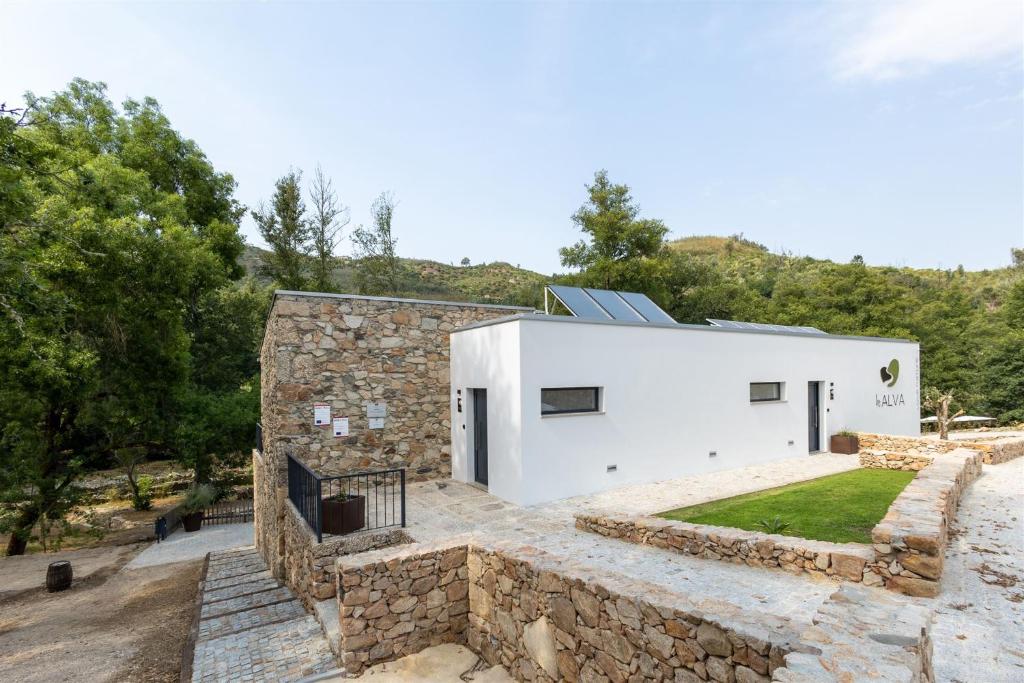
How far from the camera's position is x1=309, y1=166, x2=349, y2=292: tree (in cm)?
2342

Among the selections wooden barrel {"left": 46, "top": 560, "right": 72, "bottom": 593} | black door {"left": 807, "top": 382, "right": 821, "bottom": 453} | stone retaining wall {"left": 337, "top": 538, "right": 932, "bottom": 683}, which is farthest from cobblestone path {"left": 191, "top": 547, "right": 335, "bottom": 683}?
black door {"left": 807, "top": 382, "right": 821, "bottom": 453}

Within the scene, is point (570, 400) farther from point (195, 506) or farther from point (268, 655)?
point (195, 506)

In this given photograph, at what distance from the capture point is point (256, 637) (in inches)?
256

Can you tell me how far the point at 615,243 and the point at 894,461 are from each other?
15.2m

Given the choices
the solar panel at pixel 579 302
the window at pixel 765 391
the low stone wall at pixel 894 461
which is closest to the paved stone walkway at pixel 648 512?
the low stone wall at pixel 894 461

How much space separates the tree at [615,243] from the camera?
73.8 ft

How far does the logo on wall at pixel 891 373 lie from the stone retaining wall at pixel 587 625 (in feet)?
44.5

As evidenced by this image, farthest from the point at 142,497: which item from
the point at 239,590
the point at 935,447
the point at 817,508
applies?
the point at 935,447

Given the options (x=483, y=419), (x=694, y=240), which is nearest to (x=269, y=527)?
(x=483, y=419)

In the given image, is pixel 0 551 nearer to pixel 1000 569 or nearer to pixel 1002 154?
pixel 1000 569

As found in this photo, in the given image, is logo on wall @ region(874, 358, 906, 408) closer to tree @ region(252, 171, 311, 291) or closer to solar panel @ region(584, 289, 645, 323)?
solar panel @ region(584, 289, 645, 323)

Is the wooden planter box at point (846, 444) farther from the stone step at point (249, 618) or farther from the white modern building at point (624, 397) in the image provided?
the stone step at point (249, 618)

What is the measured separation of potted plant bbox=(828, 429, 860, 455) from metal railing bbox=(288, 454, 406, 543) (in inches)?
458

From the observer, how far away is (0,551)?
51.9ft
